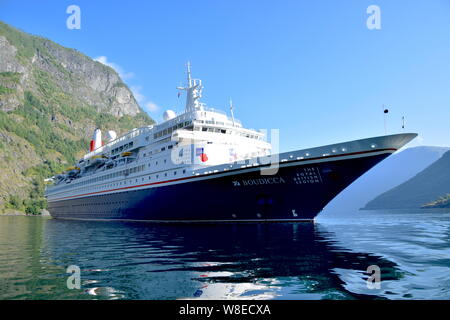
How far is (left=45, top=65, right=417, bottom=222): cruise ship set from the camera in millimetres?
19188

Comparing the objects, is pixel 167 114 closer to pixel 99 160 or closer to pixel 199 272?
pixel 99 160

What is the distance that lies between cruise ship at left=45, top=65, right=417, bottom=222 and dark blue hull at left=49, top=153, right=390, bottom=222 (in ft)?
0.20

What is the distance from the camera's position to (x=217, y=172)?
2214 centimetres

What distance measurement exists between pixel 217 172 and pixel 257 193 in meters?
3.33

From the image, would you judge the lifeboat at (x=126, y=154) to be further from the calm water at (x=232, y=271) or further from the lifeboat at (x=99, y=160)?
the calm water at (x=232, y=271)

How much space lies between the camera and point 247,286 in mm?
6500

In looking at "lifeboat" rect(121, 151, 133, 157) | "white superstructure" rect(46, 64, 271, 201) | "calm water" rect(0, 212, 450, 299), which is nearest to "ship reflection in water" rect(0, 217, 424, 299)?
"calm water" rect(0, 212, 450, 299)

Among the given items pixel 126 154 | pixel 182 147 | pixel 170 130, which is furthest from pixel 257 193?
pixel 126 154

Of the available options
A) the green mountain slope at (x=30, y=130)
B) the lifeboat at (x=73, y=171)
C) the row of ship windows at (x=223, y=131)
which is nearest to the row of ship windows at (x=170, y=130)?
the row of ship windows at (x=223, y=131)

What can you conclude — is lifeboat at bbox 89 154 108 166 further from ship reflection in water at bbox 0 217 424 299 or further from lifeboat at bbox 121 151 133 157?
ship reflection in water at bbox 0 217 424 299

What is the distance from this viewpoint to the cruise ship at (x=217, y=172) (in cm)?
1919

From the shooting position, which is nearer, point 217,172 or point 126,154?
point 217,172

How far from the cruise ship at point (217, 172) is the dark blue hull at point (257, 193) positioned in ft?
0.20
